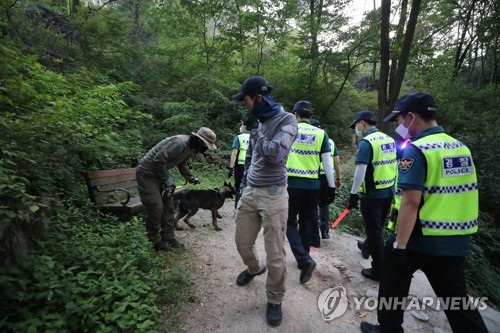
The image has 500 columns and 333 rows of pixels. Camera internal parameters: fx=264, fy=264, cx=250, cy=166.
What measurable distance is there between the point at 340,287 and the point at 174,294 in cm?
233

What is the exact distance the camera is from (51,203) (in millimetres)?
3074

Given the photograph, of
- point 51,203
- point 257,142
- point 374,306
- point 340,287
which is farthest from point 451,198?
point 51,203

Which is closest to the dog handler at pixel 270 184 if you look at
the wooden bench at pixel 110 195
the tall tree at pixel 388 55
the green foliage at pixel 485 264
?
the wooden bench at pixel 110 195

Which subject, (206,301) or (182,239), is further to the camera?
(182,239)

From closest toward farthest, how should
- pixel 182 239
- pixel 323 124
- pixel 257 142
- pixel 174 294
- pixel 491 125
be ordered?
pixel 257 142, pixel 174 294, pixel 182 239, pixel 491 125, pixel 323 124

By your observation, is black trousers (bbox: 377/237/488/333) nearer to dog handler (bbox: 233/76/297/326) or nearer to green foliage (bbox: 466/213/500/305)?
dog handler (bbox: 233/76/297/326)

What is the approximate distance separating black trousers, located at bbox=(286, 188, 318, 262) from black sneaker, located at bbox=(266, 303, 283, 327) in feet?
3.29

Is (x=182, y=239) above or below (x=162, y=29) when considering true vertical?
below

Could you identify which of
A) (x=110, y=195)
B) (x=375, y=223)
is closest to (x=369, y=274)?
(x=375, y=223)

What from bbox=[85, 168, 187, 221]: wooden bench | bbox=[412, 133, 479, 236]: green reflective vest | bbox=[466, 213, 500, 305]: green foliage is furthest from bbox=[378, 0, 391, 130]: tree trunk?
bbox=[85, 168, 187, 221]: wooden bench

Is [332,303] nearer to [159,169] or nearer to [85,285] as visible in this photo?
[85,285]

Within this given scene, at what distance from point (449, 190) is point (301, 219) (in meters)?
2.15

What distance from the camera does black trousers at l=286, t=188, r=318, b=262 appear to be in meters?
3.73

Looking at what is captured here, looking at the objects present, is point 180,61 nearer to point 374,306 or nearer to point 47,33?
point 47,33
